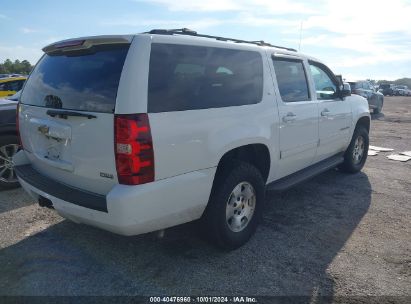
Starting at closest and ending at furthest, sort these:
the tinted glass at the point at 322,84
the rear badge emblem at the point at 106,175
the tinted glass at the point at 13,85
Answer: the rear badge emblem at the point at 106,175 < the tinted glass at the point at 322,84 < the tinted glass at the point at 13,85

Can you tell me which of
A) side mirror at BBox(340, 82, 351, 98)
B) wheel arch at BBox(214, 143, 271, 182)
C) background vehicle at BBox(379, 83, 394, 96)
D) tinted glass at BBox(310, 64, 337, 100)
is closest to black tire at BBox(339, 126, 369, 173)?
side mirror at BBox(340, 82, 351, 98)

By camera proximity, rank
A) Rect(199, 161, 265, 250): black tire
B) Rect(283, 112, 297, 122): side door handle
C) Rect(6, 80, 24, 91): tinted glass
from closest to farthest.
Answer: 1. Rect(199, 161, 265, 250): black tire
2. Rect(283, 112, 297, 122): side door handle
3. Rect(6, 80, 24, 91): tinted glass

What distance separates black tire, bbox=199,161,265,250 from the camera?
10.2ft

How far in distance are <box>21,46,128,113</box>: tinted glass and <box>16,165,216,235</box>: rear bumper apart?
64 centimetres

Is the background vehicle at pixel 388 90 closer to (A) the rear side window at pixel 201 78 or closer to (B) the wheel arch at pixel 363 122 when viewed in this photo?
(B) the wheel arch at pixel 363 122

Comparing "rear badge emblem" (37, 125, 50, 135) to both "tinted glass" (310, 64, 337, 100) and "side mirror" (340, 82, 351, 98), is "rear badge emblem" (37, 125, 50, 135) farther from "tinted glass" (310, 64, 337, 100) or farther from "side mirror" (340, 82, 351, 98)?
"side mirror" (340, 82, 351, 98)

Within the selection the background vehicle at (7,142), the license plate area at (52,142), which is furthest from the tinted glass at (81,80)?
the background vehicle at (7,142)

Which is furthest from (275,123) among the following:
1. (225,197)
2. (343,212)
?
(343,212)

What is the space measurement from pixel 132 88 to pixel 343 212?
10.4 ft

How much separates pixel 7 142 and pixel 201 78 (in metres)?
3.20

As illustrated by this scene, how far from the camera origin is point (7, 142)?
4773mm

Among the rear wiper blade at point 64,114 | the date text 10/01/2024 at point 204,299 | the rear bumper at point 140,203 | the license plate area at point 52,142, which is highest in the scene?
the rear wiper blade at point 64,114

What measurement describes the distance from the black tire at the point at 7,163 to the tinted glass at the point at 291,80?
Result: 356 cm

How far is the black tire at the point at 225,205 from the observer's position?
3.11m
